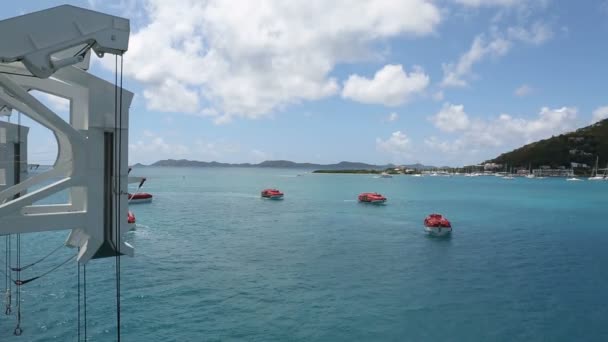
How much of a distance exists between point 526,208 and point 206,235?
67949 mm

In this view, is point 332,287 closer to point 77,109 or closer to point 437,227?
point 77,109

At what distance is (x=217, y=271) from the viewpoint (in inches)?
1235

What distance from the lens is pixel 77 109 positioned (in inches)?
369

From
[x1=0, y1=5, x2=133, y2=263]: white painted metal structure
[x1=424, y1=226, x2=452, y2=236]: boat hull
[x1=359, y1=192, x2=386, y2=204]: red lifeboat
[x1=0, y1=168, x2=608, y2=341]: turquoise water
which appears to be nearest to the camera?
[x1=0, y1=5, x2=133, y2=263]: white painted metal structure

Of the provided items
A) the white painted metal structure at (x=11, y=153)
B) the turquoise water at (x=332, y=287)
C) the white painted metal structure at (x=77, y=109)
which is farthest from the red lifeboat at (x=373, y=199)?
the white painted metal structure at (x=77, y=109)

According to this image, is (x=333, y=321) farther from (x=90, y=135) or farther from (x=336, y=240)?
(x=336, y=240)

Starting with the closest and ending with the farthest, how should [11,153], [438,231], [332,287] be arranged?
1. [11,153]
2. [332,287]
3. [438,231]

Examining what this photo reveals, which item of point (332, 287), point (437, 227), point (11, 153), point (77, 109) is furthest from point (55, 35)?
point (437, 227)

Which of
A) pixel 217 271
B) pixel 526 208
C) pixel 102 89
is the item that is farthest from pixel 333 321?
A: pixel 526 208

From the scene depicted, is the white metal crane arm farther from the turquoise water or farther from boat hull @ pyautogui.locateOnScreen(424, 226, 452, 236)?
boat hull @ pyautogui.locateOnScreen(424, 226, 452, 236)

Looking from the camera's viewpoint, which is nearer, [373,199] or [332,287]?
[332,287]

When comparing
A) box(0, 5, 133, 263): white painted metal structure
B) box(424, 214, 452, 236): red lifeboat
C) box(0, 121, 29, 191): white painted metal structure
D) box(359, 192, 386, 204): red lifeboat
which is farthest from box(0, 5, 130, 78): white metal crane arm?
box(359, 192, 386, 204): red lifeboat

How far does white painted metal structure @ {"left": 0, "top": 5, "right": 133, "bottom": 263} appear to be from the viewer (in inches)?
267

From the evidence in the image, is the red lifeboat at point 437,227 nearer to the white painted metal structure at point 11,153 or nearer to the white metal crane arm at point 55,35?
the white painted metal structure at point 11,153
